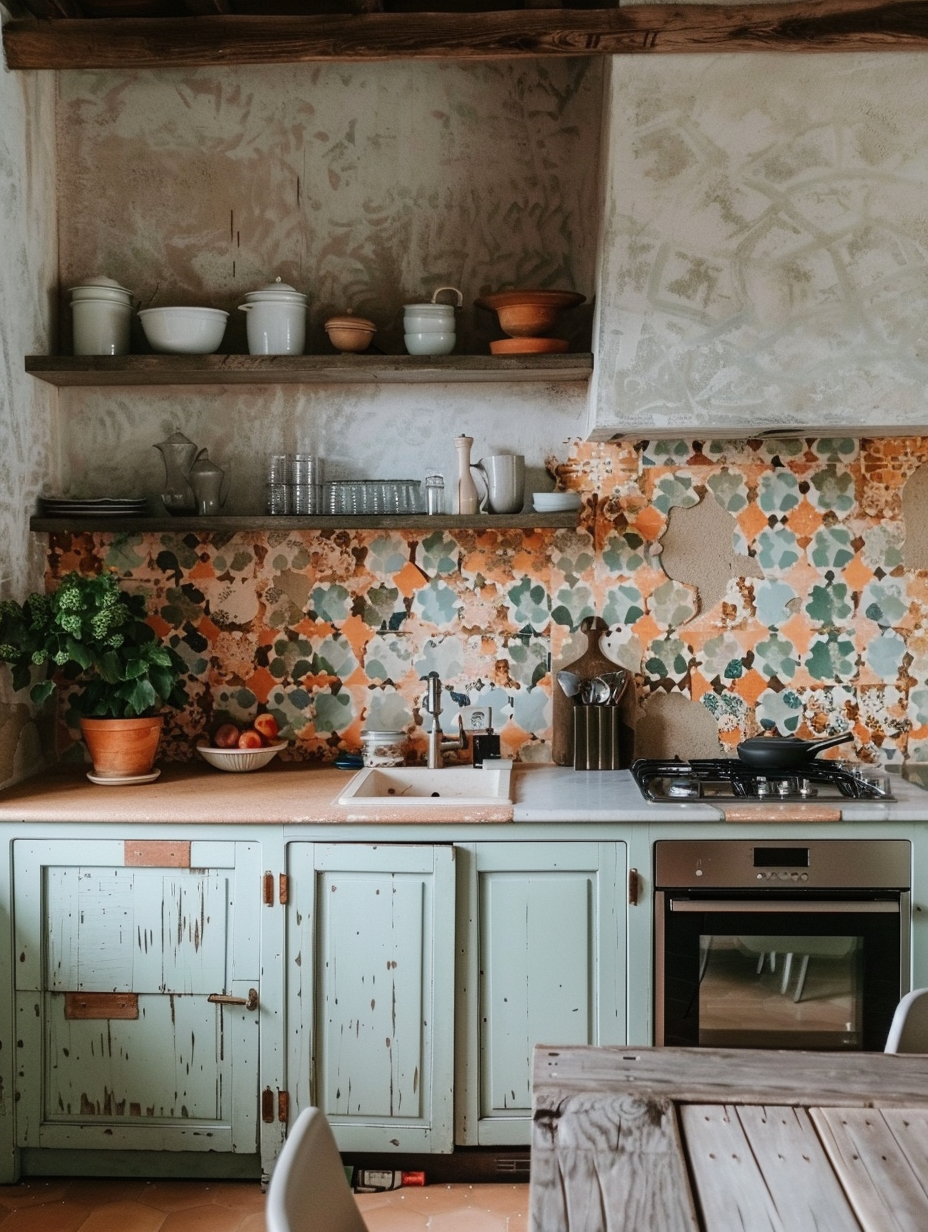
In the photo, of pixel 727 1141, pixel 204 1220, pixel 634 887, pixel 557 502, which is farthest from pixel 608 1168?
pixel 557 502

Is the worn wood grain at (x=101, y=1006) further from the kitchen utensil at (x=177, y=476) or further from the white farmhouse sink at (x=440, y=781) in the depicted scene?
the kitchen utensil at (x=177, y=476)

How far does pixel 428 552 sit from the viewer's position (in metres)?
3.43

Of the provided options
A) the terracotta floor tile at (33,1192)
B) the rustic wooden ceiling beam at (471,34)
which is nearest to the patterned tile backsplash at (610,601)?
the rustic wooden ceiling beam at (471,34)

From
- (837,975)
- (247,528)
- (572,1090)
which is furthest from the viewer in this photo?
(247,528)

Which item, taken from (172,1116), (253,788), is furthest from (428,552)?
(172,1116)

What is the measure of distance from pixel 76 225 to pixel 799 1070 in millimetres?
3058

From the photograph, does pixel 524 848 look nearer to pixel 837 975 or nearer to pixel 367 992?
pixel 367 992

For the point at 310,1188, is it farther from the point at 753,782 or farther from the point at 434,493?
the point at 434,493

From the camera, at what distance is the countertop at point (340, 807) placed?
2744mm

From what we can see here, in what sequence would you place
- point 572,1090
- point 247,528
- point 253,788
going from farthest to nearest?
point 247,528 → point 253,788 → point 572,1090

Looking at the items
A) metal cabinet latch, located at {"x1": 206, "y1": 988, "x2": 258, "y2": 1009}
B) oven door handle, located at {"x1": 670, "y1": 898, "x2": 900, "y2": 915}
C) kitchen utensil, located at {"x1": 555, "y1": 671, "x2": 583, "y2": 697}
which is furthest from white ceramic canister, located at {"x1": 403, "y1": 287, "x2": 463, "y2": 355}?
metal cabinet latch, located at {"x1": 206, "y1": 988, "x2": 258, "y2": 1009}

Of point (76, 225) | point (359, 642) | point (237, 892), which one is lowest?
point (237, 892)

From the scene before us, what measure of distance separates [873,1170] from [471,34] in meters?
2.80

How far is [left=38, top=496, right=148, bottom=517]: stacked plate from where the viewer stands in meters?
3.25
